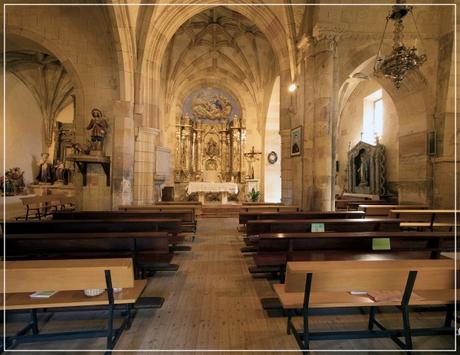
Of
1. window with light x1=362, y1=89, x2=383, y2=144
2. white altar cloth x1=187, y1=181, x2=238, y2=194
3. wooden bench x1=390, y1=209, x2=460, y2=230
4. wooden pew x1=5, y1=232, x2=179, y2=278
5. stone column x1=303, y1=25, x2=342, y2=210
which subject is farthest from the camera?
white altar cloth x1=187, y1=181, x2=238, y2=194

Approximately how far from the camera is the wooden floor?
7.68 ft

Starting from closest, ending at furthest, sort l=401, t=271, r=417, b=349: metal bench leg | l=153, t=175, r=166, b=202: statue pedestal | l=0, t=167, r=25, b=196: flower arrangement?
l=401, t=271, r=417, b=349: metal bench leg, l=153, t=175, r=166, b=202: statue pedestal, l=0, t=167, r=25, b=196: flower arrangement

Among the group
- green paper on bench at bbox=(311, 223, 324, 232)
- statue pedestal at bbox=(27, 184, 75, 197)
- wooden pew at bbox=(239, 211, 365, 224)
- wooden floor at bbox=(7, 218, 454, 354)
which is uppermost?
statue pedestal at bbox=(27, 184, 75, 197)

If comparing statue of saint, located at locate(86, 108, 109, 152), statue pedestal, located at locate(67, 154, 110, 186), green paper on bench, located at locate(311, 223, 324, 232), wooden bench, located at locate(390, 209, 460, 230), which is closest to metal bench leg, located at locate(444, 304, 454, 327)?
green paper on bench, located at locate(311, 223, 324, 232)

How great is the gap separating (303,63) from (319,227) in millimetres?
5539

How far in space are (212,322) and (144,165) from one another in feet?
22.6

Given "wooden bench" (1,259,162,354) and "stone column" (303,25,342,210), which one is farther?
"stone column" (303,25,342,210)

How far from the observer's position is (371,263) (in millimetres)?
2223

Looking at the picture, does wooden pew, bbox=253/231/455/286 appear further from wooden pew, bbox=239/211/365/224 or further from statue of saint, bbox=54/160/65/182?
statue of saint, bbox=54/160/65/182

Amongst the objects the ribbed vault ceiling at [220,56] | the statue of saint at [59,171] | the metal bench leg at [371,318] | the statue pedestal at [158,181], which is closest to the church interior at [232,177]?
the metal bench leg at [371,318]

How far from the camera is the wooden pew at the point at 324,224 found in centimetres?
443

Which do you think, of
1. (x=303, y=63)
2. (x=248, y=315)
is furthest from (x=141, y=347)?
(x=303, y=63)

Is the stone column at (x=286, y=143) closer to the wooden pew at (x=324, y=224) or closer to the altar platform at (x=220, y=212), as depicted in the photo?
the altar platform at (x=220, y=212)

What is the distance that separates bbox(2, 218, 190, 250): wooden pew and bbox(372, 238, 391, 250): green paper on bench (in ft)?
10.3
